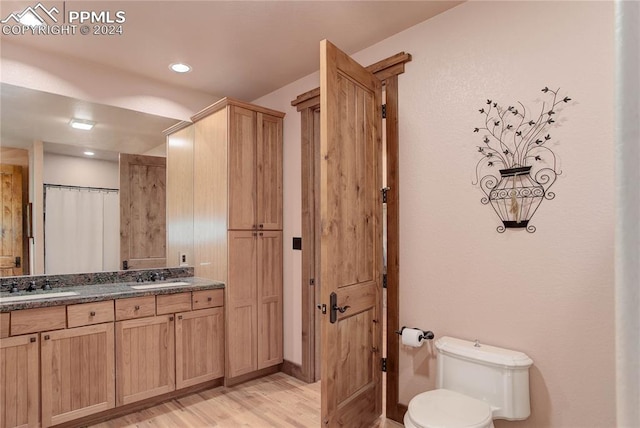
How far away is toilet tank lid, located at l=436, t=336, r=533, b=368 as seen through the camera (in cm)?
181

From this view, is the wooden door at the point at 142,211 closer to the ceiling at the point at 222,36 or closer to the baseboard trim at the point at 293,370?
the ceiling at the point at 222,36

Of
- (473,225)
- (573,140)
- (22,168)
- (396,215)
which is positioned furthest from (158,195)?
(573,140)

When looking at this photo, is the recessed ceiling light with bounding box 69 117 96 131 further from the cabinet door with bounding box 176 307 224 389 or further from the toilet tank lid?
the toilet tank lid

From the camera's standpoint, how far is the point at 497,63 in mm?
2035

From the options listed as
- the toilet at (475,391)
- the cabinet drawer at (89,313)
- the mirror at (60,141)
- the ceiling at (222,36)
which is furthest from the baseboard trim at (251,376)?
the ceiling at (222,36)

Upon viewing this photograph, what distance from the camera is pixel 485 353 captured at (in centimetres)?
189

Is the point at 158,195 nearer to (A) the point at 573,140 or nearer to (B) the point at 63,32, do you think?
(B) the point at 63,32

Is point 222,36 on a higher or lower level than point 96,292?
higher

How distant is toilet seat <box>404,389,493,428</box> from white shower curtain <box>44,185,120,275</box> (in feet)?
8.84

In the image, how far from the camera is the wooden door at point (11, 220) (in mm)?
2622

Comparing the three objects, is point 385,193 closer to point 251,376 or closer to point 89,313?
point 251,376

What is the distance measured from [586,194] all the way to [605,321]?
0.60 metres

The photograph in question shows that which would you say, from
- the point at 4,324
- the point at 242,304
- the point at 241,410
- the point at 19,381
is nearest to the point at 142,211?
the point at 242,304

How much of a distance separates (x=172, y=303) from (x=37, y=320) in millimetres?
839
